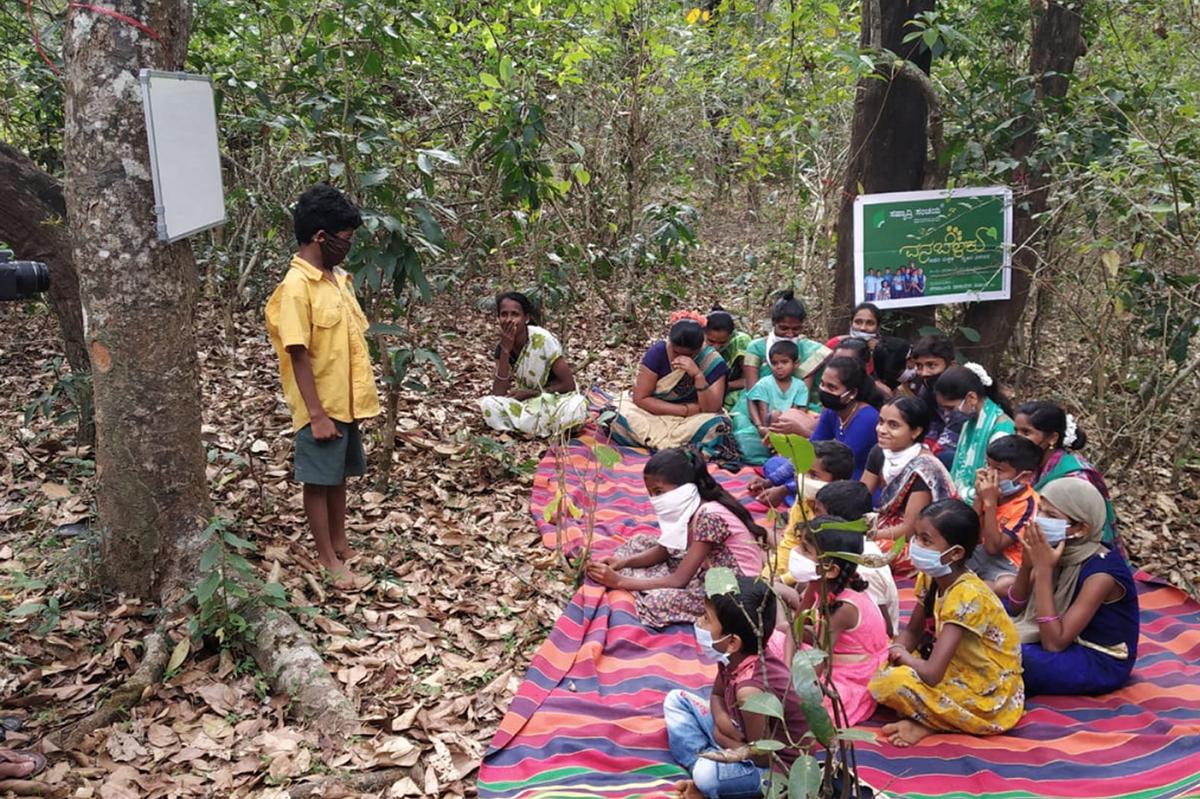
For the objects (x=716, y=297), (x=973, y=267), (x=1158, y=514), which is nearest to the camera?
(x=1158, y=514)

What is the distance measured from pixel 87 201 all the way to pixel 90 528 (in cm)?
134

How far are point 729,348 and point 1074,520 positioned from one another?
10.6 ft

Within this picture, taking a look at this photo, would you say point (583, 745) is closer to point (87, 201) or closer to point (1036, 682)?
point (1036, 682)

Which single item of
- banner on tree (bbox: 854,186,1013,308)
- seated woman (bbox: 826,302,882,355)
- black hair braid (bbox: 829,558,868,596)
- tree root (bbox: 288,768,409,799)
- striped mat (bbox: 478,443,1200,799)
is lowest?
striped mat (bbox: 478,443,1200,799)

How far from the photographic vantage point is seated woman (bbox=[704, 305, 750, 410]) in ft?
19.5

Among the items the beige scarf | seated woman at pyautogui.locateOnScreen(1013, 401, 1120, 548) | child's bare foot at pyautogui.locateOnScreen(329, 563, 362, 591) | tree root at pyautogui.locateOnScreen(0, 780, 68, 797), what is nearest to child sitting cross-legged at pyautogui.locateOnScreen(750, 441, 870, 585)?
seated woman at pyautogui.locateOnScreen(1013, 401, 1120, 548)

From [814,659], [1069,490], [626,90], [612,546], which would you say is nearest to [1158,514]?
[1069,490]

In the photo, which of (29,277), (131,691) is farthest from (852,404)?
(29,277)

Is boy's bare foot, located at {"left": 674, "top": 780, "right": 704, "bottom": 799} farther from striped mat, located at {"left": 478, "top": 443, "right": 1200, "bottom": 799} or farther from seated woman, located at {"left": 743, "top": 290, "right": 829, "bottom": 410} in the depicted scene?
seated woman, located at {"left": 743, "top": 290, "right": 829, "bottom": 410}

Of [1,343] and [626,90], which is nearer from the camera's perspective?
[1,343]

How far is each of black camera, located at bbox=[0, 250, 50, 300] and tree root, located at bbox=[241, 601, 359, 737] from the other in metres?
1.30

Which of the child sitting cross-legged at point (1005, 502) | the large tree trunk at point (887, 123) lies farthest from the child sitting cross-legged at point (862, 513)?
the large tree trunk at point (887, 123)

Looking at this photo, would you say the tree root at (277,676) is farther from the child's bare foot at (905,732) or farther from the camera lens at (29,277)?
the child's bare foot at (905,732)

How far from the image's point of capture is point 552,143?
6.65 m
